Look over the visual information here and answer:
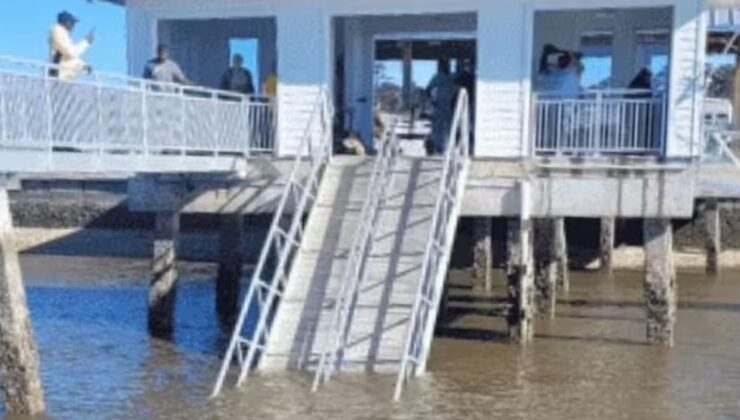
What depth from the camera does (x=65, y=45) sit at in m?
12.6

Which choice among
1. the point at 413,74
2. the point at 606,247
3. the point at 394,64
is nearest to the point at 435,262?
the point at 394,64

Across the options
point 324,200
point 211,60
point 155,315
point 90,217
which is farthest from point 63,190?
point 324,200

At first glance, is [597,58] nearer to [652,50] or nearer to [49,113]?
[652,50]

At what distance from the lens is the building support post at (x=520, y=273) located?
47.2 ft

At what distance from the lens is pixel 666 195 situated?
46.3ft

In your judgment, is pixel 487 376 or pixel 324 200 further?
pixel 324 200

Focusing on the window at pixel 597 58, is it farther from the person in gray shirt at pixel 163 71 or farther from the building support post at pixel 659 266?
the person in gray shirt at pixel 163 71

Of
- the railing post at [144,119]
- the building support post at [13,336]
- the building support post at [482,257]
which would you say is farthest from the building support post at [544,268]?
the building support post at [13,336]

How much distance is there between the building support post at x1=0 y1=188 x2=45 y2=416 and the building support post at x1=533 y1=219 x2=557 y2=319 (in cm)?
933

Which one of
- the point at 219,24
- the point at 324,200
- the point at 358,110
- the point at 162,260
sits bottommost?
the point at 162,260

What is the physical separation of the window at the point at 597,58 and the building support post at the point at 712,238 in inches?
186

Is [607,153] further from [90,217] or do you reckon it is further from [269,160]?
[90,217]

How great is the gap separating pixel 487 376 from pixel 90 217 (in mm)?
18831

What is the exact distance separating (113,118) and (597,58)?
488 inches
